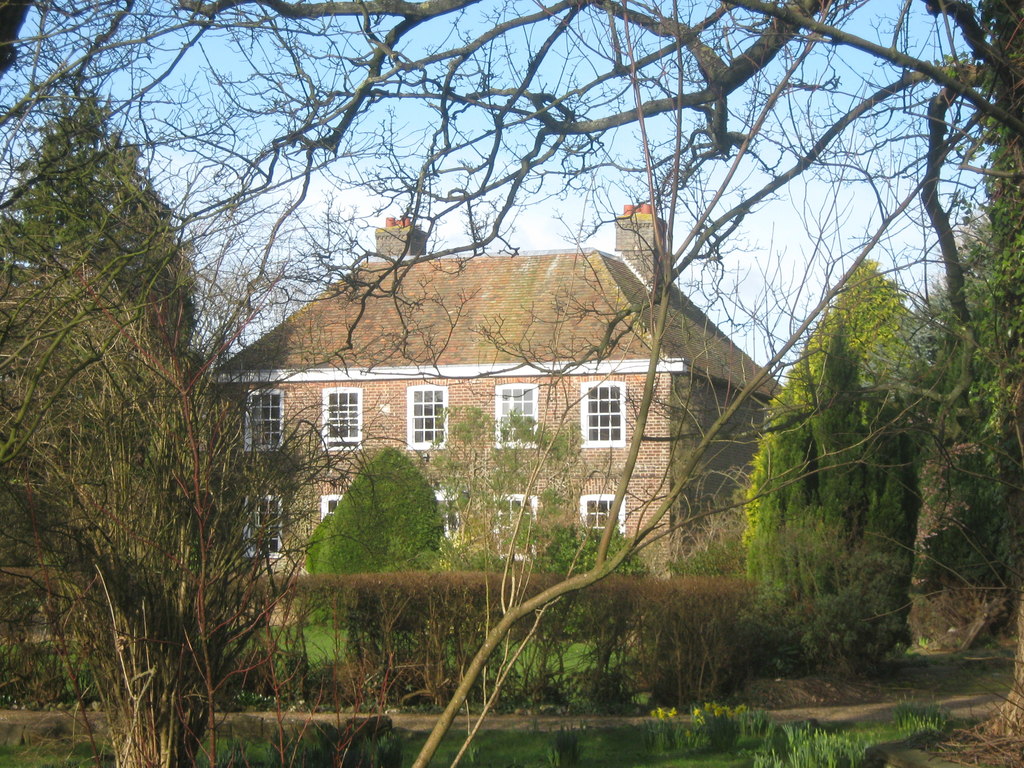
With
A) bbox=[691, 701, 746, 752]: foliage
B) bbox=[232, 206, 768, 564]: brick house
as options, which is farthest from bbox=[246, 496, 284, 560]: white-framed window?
bbox=[691, 701, 746, 752]: foliage

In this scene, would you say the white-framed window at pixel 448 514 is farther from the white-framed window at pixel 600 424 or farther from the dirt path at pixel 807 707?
the dirt path at pixel 807 707

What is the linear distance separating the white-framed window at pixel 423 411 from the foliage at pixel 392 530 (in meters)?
4.66

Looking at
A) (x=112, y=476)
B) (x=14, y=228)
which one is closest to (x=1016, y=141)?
(x=112, y=476)

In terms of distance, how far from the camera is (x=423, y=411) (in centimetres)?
2342

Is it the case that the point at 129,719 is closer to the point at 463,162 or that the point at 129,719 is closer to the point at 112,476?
the point at 112,476

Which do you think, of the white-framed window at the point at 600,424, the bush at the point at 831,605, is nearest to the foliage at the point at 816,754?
the bush at the point at 831,605

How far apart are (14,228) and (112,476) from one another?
1.63 meters

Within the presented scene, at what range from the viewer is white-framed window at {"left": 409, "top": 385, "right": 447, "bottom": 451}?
76.1 ft

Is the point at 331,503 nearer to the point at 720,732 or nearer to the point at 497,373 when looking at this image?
the point at 497,373

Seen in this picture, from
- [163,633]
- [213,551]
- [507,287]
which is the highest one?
[507,287]

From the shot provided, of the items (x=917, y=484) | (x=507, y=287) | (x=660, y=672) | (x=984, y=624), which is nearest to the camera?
(x=660, y=672)

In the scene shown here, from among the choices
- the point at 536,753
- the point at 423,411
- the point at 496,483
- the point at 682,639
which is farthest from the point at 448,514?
the point at 536,753

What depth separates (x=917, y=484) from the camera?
1242cm

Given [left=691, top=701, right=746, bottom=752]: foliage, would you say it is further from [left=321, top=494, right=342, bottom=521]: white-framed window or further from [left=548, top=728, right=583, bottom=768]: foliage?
[left=321, top=494, right=342, bottom=521]: white-framed window
